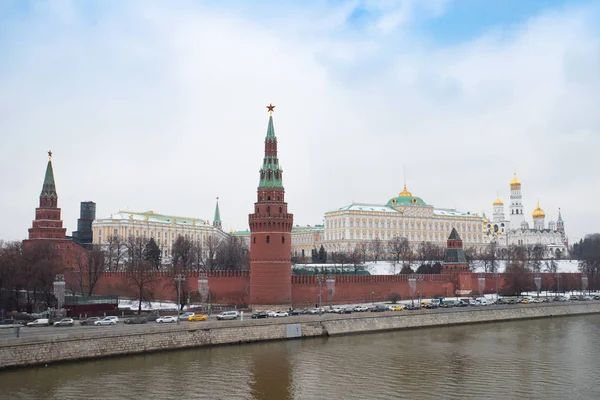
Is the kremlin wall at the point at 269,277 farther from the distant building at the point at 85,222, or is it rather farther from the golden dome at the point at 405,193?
the golden dome at the point at 405,193

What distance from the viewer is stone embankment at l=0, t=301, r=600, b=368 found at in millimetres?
37406

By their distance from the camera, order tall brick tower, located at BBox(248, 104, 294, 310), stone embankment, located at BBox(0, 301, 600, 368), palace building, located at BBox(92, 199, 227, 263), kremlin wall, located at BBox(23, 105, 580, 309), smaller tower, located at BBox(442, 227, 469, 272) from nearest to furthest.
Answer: stone embankment, located at BBox(0, 301, 600, 368)
tall brick tower, located at BBox(248, 104, 294, 310)
kremlin wall, located at BBox(23, 105, 580, 309)
smaller tower, located at BBox(442, 227, 469, 272)
palace building, located at BBox(92, 199, 227, 263)

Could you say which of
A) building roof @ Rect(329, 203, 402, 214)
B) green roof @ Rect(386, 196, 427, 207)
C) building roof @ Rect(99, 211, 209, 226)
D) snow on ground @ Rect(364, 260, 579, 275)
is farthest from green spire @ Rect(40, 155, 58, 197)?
green roof @ Rect(386, 196, 427, 207)

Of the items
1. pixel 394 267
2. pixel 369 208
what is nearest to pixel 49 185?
pixel 394 267

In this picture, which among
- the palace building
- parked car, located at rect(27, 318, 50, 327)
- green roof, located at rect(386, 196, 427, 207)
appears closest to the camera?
parked car, located at rect(27, 318, 50, 327)

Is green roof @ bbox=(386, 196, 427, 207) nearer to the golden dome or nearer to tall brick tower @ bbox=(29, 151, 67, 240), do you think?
the golden dome

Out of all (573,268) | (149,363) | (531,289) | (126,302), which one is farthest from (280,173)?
(573,268)

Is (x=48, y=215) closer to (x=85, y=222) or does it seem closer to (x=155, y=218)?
(x=85, y=222)

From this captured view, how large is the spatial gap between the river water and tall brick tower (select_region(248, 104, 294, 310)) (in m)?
13.0

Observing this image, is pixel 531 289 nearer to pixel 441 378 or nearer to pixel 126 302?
pixel 126 302

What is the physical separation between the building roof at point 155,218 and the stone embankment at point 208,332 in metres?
93.6

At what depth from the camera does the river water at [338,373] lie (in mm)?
32781

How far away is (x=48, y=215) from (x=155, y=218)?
7513 centimetres

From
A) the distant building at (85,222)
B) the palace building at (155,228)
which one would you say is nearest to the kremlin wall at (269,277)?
the palace building at (155,228)
